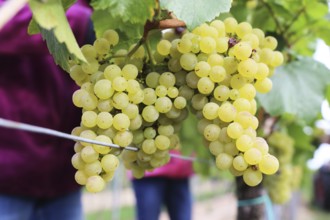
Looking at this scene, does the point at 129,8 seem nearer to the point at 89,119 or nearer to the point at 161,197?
the point at 89,119

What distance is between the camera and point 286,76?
2.62 feet

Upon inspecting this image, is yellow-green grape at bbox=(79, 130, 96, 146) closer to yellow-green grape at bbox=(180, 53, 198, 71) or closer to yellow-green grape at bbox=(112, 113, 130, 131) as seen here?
yellow-green grape at bbox=(112, 113, 130, 131)

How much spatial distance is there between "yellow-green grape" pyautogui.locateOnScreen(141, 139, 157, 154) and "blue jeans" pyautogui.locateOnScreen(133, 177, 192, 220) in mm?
1166

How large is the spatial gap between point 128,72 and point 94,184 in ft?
0.48

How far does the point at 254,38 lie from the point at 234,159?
17 cm

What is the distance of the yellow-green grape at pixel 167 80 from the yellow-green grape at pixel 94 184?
0.51 ft

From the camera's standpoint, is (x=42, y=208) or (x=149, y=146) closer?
(x=149, y=146)

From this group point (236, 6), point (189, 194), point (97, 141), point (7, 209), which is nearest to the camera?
point (97, 141)

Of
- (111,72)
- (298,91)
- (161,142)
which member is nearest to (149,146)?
(161,142)

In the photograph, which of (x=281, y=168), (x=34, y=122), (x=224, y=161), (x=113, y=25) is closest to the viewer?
(x=224, y=161)

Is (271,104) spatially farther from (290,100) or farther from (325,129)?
(325,129)

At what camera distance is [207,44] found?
0.53m

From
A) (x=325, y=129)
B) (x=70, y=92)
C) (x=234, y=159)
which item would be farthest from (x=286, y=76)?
(x=325, y=129)

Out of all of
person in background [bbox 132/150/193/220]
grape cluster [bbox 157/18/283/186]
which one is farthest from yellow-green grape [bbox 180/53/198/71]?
person in background [bbox 132/150/193/220]
